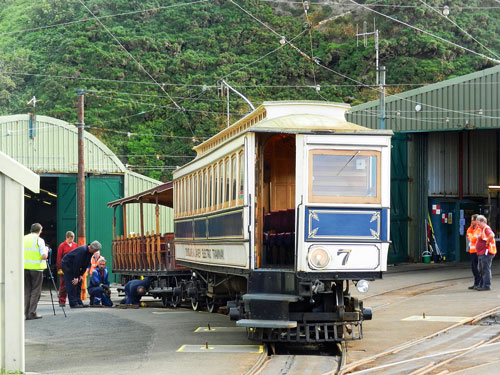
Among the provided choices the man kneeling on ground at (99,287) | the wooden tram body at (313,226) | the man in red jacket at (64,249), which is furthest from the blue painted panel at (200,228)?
the man kneeling on ground at (99,287)

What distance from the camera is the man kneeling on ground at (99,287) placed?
2133 centimetres

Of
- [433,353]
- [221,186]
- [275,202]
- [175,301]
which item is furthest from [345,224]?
[175,301]

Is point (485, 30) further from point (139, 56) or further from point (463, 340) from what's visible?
point (463, 340)

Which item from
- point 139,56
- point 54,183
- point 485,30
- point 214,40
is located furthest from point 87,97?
point 485,30

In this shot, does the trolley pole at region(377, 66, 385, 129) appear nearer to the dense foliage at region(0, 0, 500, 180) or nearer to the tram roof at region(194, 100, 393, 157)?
the tram roof at region(194, 100, 393, 157)

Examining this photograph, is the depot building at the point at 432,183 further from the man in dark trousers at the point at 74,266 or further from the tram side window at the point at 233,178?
the tram side window at the point at 233,178

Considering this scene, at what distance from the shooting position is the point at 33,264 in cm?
1609

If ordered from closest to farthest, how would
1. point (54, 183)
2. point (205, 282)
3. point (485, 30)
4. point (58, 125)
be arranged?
1. point (205, 282)
2. point (58, 125)
3. point (54, 183)
4. point (485, 30)

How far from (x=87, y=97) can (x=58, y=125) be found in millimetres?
22571

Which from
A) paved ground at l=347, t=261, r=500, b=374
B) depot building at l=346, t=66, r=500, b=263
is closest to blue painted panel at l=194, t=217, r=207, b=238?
paved ground at l=347, t=261, r=500, b=374

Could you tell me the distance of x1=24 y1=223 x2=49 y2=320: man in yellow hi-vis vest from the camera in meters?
16.0

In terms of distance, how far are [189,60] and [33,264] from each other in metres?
46.2

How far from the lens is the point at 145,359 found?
11328 mm

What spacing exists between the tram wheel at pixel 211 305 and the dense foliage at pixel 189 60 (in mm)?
32052
